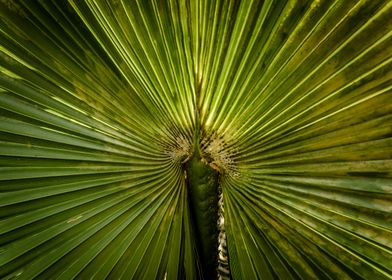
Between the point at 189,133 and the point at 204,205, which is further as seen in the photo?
the point at 204,205

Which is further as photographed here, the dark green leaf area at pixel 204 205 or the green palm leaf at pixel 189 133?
the dark green leaf area at pixel 204 205

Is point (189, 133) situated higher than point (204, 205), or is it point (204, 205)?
point (189, 133)

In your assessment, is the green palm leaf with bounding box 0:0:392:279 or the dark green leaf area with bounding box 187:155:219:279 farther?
the dark green leaf area with bounding box 187:155:219:279

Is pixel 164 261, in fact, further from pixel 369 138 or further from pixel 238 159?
pixel 369 138
